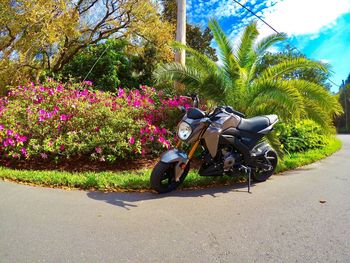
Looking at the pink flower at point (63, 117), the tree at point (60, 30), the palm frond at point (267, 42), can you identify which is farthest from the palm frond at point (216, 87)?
the tree at point (60, 30)

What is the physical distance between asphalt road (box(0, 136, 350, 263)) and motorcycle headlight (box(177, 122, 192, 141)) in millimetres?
874

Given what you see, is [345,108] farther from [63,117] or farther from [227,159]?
[227,159]

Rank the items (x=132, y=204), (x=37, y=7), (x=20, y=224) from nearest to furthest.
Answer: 1. (x=20, y=224)
2. (x=132, y=204)
3. (x=37, y=7)

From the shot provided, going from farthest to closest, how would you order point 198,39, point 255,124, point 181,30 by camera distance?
1. point 198,39
2. point 181,30
3. point 255,124

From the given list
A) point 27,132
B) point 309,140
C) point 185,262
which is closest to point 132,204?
point 185,262

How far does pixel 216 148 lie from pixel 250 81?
11.6 ft

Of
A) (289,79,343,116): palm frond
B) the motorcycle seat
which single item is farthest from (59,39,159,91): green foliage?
the motorcycle seat

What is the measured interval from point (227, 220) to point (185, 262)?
110 cm

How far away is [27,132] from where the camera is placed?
7191mm

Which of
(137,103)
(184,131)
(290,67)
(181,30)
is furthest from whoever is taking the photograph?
(181,30)

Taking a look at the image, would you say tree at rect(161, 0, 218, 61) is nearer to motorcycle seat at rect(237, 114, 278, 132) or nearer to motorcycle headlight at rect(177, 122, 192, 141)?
motorcycle seat at rect(237, 114, 278, 132)

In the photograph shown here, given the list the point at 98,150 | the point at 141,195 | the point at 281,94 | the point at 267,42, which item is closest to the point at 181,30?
the point at 267,42

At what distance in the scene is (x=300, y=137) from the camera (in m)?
10.0

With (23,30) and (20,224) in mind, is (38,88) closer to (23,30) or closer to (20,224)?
(20,224)
